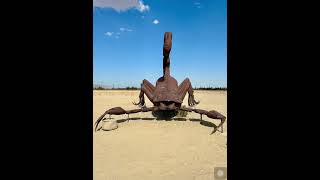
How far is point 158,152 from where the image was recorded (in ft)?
18.1

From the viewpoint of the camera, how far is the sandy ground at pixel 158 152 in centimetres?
429

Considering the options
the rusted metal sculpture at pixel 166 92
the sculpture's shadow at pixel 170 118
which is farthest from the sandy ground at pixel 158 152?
the rusted metal sculpture at pixel 166 92

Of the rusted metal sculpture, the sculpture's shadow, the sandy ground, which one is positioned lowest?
the sandy ground

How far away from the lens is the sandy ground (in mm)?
4289

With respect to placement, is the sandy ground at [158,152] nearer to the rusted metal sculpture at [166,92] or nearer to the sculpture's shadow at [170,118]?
the sculpture's shadow at [170,118]

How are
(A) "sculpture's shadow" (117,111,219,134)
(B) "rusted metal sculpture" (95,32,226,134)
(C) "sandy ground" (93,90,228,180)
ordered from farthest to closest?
(A) "sculpture's shadow" (117,111,219,134), (B) "rusted metal sculpture" (95,32,226,134), (C) "sandy ground" (93,90,228,180)

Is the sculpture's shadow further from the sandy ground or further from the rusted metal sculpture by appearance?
the rusted metal sculpture

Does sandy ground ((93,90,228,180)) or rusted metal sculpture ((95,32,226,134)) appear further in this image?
rusted metal sculpture ((95,32,226,134))

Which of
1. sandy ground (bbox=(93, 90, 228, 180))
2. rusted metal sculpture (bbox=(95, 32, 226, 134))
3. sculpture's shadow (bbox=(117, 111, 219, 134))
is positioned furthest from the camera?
sculpture's shadow (bbox=(117, 111, 219, 134))

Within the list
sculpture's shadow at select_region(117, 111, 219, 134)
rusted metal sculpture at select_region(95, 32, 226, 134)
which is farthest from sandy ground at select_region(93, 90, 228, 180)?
rusted metal sculpture at select_region(95, 32, 226, 134)
